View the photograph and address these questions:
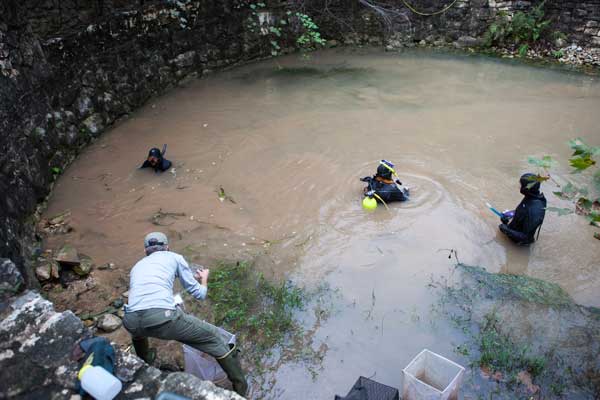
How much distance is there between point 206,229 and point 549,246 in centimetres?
435

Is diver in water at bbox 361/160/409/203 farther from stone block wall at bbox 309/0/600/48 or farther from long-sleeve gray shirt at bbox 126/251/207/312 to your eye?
stone block wall at bbox 309/0/600/48

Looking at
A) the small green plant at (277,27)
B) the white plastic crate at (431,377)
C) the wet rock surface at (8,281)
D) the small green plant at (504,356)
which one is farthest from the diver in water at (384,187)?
the small green plant at (277,27)

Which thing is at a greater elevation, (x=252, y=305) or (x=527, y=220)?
(x=527, y=220)

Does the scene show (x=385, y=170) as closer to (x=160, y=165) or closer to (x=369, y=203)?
(x=369, y=203)

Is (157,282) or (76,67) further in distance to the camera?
(76,67)

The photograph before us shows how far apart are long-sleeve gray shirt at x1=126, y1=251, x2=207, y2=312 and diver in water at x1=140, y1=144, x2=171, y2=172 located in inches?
145

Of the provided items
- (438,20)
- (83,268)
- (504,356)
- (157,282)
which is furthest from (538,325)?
(438,20)

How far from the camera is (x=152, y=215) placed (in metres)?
6.30

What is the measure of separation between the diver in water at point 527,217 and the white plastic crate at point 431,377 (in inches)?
97.4

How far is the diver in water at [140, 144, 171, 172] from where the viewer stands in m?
7.11

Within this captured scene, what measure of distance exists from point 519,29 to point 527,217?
29.4 feet

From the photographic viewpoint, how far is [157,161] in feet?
23.5

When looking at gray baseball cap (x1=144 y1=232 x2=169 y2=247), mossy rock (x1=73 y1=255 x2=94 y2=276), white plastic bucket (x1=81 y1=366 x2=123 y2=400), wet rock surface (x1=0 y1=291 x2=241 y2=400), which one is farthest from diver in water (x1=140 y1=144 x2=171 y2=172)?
white plastic bucket (x1=81 y1=366 x2=123 y2=400)

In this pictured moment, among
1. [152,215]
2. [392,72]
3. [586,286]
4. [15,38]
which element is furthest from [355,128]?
[15,38]
